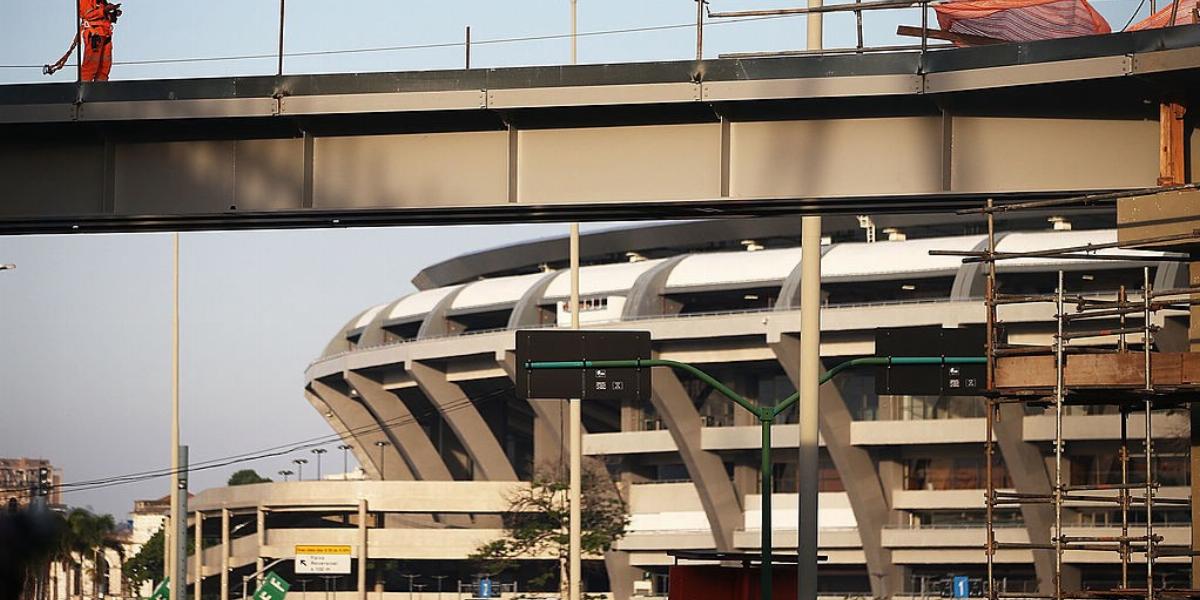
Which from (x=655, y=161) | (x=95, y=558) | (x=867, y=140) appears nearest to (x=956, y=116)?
(x=867, y=140)

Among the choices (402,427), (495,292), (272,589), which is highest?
Result: (495,292)

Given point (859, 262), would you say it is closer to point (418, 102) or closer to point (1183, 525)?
point (1183, 525)

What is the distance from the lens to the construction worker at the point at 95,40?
2334 centimetres

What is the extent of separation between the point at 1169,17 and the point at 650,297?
69053 mm

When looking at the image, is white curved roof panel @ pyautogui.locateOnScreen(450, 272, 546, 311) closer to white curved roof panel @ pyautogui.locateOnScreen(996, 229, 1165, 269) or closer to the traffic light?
white curved roof panel @ pyautogui.locateOnScreen(996, 229, 1165, 269)

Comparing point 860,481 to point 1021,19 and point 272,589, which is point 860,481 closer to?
point 272,589

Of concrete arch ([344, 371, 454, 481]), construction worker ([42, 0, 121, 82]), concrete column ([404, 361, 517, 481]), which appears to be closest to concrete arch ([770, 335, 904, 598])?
concrete column ([404, 361, 517, 481])

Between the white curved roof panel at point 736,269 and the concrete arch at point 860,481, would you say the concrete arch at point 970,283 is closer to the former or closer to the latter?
the concrete arch at point 860,481

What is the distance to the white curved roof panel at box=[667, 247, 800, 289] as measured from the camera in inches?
3450

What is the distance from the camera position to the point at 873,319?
80625 millimetres

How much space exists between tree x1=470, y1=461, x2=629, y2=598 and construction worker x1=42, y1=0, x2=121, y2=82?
65555 millimetres

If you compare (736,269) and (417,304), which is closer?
(736,269)

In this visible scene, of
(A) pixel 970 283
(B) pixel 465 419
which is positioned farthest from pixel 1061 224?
(B) pixel 465 419

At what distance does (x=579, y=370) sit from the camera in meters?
29.4
